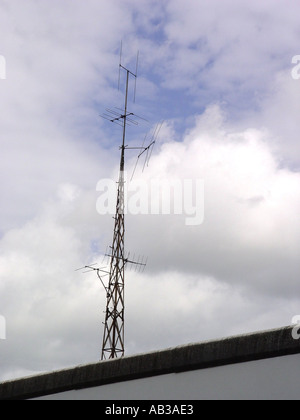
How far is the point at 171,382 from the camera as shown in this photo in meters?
10.3

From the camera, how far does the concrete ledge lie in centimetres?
948

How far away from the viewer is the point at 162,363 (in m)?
10.4

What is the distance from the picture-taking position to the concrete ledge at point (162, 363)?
948 centimetres

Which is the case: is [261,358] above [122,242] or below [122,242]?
below
